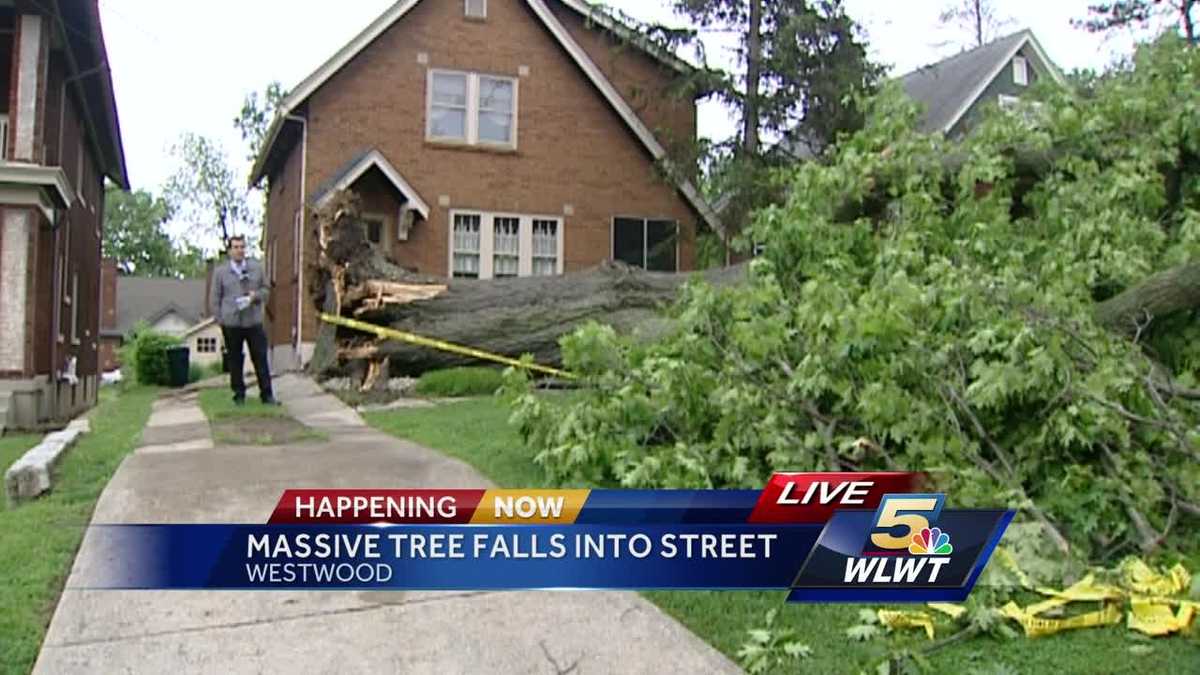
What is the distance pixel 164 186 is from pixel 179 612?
212 feet

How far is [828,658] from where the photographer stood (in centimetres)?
345

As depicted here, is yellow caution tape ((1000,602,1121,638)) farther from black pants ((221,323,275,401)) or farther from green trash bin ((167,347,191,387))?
green trash bin ((167,347,191,387))

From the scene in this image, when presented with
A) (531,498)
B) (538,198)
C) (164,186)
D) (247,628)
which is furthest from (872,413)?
(164,186)

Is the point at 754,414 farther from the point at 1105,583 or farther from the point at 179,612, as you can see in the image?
the point at 179,612

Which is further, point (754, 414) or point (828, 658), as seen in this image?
point (754, 414)

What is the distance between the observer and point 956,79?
24.8m

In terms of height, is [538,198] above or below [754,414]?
above

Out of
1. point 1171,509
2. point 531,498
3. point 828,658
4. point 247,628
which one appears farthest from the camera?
point 531,498

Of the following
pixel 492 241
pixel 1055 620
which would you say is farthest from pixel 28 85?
pixel 1055 620

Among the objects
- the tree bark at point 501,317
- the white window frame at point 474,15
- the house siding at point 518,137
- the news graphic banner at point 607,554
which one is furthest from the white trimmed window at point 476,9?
the news graphic banner at point 607,554

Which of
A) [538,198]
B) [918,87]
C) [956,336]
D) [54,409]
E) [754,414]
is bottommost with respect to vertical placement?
[54,409]

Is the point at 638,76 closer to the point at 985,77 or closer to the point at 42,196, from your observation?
the point at 985,77

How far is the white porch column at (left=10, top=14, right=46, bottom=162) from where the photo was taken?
11.5 meters

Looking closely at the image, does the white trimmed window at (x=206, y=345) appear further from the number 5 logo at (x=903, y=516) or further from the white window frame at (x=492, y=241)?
the number 5 logo at (x=903, y=516)
